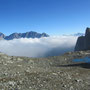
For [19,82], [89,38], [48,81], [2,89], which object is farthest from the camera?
[89,38]

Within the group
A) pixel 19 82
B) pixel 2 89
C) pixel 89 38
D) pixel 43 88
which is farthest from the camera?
pixel 89 38

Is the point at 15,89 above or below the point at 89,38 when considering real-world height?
below

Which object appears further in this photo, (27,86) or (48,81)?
(48,81)

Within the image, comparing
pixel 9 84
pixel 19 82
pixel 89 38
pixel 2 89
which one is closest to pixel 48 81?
pixel 19 82

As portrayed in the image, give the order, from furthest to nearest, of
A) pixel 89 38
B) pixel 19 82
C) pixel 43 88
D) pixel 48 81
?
1. pixel 89 38
2. pixel 48 81
3. pixel 19 82
4. pixel 43 88

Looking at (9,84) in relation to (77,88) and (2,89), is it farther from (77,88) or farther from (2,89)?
(77,88)

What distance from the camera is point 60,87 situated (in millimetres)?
17578

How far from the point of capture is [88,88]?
1812 centimetres

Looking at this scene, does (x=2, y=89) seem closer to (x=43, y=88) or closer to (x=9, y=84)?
(x=9, y=84)

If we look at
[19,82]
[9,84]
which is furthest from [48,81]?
[9,84]

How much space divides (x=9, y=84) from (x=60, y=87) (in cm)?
578

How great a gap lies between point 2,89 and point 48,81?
6.33m

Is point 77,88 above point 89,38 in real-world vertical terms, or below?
below

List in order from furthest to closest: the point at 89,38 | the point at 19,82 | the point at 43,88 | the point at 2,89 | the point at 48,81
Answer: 1. the point at 89,38
2. the point at 48,81
3. the point at 19,82
4. the point at 43,88
5. the point at 2,89
